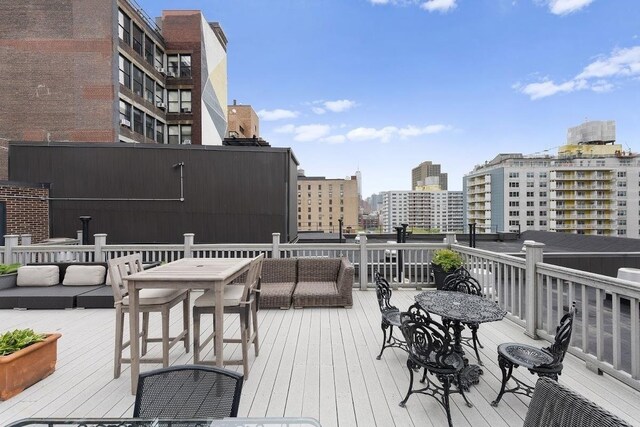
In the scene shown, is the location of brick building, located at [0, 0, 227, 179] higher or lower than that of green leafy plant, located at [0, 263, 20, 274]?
higher

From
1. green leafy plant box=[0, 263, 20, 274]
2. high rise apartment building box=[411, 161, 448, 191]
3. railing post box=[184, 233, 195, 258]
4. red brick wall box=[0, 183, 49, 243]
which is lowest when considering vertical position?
green leafy plant box=[0, 263, 20, 274]

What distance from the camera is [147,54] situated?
2069 centimetres

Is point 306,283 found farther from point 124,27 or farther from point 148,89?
point 148,89

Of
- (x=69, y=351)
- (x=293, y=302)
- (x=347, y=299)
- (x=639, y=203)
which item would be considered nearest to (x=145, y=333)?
(x=69, y=351)

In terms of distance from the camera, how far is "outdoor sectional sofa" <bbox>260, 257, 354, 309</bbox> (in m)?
4.92

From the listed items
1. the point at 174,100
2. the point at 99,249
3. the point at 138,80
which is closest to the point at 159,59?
the point at 174,100

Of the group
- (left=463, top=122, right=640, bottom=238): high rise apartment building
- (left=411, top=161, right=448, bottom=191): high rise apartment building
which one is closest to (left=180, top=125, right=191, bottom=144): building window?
(left=463, top=122, right=640, bottom=238): high rise apartment building

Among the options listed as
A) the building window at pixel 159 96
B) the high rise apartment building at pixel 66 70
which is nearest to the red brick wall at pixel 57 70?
the high rise apartment building at pixel 66 70

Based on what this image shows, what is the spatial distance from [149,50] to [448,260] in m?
24.2

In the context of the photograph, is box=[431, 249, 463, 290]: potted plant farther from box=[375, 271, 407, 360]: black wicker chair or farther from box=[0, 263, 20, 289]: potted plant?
box=[0, 263, 20, 289]: potted plant

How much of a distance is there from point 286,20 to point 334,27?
11.4 ft

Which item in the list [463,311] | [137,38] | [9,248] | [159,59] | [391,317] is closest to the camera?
[463,311]

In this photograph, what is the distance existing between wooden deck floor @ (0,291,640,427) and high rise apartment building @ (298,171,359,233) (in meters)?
68.1

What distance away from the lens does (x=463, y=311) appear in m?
2.62
